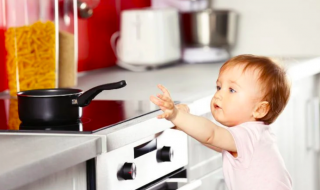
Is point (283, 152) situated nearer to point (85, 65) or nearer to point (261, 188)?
point (85, 65)

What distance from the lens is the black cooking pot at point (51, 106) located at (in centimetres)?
145

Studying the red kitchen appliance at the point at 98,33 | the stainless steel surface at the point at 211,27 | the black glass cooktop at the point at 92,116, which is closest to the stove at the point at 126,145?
the black glass cooktop at the point at 92,116

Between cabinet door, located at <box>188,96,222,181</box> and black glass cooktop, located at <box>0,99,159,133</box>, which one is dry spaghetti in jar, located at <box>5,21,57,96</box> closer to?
black glass cooktop, located at <box>0,99,159,133</box>

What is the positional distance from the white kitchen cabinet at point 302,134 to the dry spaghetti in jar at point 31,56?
1006 mm

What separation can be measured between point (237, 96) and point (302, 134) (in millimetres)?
1427

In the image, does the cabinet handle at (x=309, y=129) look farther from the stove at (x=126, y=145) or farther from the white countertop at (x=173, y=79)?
the stove at (x=126, y=145)

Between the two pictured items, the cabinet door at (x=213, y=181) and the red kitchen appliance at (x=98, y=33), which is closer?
the cabinet door at (x=213, y=181)

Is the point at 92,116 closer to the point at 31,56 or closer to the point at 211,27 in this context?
the point at 31,56

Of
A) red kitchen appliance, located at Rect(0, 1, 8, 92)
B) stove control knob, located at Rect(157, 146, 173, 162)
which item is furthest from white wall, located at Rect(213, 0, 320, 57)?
stove control knob, located at Rect(157, 146, 173, 162)

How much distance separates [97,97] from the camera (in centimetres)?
193

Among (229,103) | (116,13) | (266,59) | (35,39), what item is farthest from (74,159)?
(116,13)

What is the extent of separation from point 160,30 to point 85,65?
0.35 m

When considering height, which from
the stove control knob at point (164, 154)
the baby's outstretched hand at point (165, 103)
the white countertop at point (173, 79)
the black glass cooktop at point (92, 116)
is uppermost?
the baby's outstretched hand at point (165, 103)

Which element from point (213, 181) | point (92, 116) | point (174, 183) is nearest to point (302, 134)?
point (213, 181)
